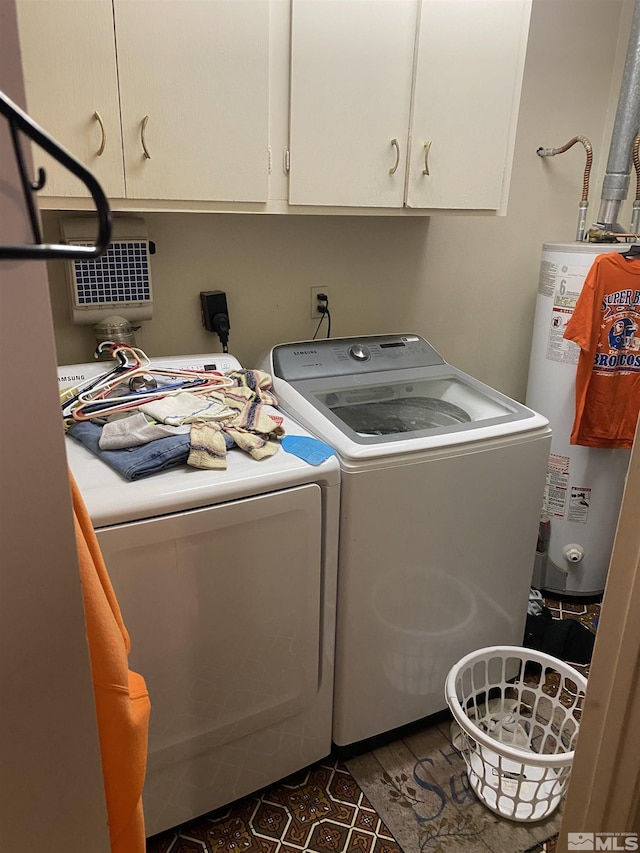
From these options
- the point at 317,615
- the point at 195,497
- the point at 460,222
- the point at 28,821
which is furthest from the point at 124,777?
the point at 460,222

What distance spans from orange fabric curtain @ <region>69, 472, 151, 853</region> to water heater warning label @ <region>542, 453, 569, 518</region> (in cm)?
186

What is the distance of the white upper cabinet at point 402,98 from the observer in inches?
62.1

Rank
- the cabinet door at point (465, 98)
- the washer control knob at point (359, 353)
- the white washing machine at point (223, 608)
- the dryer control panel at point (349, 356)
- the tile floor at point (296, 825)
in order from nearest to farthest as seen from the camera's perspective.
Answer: the white washing machine at point (223, 608)
the tile floor at point (296, 825)
the cabinet door at point (465, 98)
the dryer control panel at point (349, 356)
the washer control knob at point (359, 353)

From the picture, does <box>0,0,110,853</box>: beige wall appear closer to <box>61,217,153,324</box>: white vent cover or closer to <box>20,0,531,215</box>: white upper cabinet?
<box>20,0,531,215</box>: white upper cabinet

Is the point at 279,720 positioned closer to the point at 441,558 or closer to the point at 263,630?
the point at 263,630

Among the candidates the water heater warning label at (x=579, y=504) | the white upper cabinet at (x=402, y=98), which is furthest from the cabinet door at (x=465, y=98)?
the water heater warning label at (x=579, y=504)

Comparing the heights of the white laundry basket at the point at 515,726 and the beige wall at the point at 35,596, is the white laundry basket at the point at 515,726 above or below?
below

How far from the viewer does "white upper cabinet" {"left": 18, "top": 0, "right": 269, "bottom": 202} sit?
131cm

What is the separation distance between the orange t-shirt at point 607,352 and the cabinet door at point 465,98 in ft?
1.70

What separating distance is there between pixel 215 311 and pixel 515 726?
1.54 meters

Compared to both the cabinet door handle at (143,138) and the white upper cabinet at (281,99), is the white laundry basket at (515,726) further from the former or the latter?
the cabinet door handle at (143,138)

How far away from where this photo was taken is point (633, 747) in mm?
659

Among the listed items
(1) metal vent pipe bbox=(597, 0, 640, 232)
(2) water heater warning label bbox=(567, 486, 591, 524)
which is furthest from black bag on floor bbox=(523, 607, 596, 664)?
(1) metal vent pipe bbox=(597, 0, 640, 232)

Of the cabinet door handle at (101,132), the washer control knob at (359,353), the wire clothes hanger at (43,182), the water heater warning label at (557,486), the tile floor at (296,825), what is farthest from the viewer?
the water heater warning label at (557,486)
